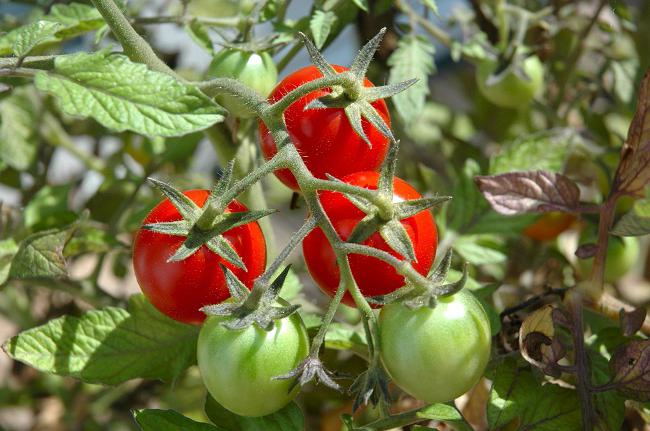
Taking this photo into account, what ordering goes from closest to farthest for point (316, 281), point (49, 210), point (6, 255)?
point (316, 281) < point (6, 255) < point (49, 210)

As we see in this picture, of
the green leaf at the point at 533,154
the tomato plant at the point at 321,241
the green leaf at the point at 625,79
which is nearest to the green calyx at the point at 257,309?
the tomato plant at the point at 321,241

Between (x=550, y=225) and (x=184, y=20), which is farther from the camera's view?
(x=550, y=225)

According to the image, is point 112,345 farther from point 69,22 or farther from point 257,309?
point 69,22

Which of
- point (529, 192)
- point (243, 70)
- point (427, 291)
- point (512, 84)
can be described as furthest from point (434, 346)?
A: point (512, 84)

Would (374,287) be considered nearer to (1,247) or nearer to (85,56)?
(85,56)

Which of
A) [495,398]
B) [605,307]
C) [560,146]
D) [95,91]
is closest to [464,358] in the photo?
[495,398]

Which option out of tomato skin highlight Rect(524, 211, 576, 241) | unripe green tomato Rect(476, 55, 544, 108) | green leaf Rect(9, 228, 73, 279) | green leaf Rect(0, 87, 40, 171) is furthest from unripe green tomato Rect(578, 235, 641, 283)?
green leaf Rect(0, 87, 40, 171)

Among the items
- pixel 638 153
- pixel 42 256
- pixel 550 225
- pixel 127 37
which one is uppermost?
pixel 127 37
